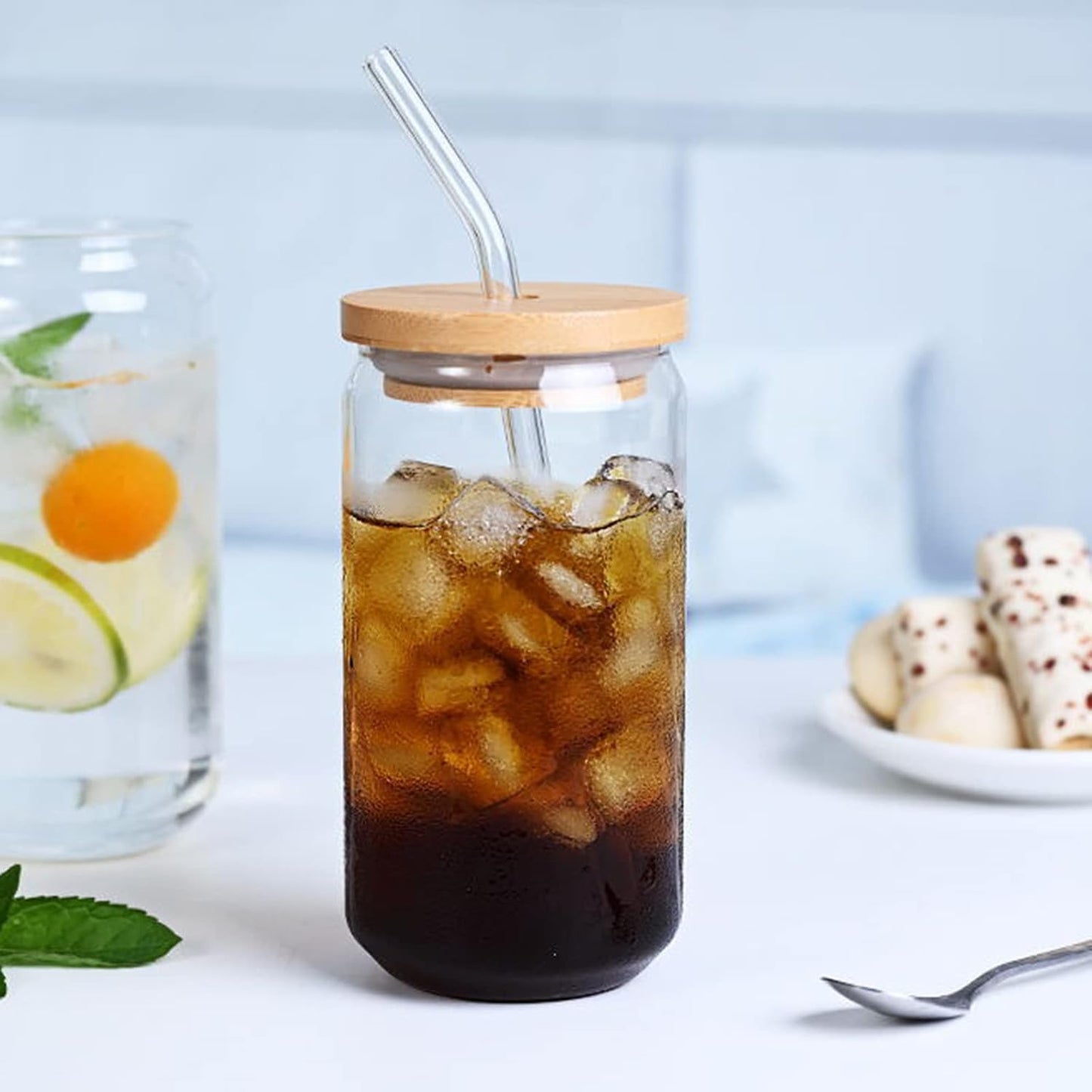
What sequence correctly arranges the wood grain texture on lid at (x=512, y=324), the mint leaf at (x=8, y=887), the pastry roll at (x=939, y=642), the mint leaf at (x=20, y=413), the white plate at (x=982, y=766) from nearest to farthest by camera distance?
1. the wood grain texture on lid at (x=512, y=324)
2. the mint leaf at (x=8, y=887)
3. the mint leaf at (x=20, y=413)
4. the white plate at (x=982, y=766)
5. the pastry roll at (x=939, y=642)

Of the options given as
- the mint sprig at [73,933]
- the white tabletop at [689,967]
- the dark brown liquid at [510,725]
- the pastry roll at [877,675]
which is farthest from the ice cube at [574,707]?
the pastry roll at [877,675]

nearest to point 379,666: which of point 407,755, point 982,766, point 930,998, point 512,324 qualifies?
point 407,755

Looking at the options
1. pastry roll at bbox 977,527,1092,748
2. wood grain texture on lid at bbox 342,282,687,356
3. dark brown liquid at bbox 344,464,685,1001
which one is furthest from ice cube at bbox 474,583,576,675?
pastry roll at bbox 977,527,1092,748

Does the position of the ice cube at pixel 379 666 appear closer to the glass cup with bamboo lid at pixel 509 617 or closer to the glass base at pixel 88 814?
the glass cup with bamboo lid at pixel 509 617

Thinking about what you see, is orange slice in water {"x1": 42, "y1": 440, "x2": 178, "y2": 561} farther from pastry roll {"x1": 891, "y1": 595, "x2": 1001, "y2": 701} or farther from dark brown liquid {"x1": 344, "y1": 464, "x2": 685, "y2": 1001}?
pastry roll {"x1": 891, "y1": 595, "x2": 1001, "y2": 701}

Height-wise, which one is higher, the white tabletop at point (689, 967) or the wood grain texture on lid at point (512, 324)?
the wood grain texture on lid at point (512, 324)

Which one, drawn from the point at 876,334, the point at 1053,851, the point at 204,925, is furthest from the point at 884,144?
the point at 204,925
